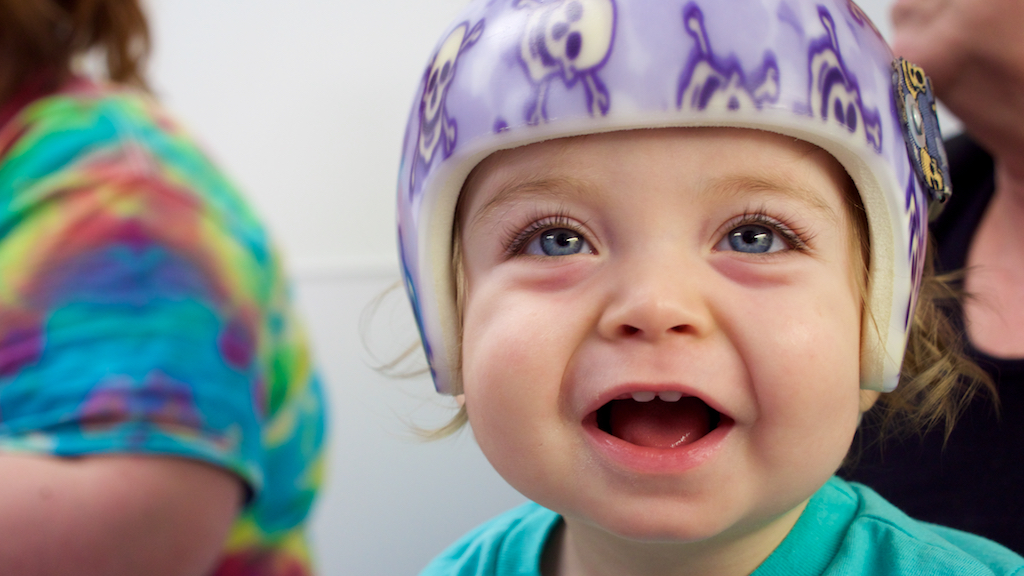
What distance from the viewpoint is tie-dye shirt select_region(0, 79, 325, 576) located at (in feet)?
1.67

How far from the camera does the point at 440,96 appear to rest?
1.95 ft

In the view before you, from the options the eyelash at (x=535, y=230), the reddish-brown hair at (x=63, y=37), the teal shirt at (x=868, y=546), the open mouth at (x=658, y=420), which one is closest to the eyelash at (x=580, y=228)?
the eyelash at (x=535, y=230)

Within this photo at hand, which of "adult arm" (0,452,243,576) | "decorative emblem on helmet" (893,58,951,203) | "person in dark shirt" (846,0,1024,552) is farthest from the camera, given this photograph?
"person in dark shirt" (846,0,1024,552)

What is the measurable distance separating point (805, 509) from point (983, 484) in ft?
0.91

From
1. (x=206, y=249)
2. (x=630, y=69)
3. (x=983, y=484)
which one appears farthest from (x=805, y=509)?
(x=206, y=249)

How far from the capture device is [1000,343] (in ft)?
2.89

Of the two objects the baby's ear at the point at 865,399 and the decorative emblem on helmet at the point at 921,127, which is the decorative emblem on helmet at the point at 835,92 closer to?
the decorative emblem on helmet at the point at 921,127

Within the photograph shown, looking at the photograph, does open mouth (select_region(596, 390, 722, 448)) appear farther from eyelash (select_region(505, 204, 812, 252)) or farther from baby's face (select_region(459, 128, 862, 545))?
eyelash (select_region(505, 204, 812, 252))

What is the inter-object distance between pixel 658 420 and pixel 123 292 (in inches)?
13.9

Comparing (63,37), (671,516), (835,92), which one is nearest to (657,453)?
(671,516)

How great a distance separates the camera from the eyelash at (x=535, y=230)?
1.82ft

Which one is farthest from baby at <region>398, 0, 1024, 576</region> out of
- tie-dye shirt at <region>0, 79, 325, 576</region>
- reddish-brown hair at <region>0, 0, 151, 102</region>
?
reddish-brown hair at <region>0, 0, 151, 102</region>

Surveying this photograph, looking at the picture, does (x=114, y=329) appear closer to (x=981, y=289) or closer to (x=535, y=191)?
(x=535, y=191)

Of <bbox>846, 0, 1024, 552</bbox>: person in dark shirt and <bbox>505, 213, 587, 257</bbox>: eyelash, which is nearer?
<bbox>505, 213, 587, 257</bbox>: eyelash
